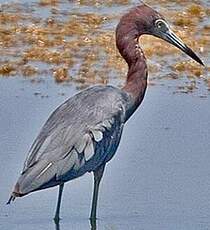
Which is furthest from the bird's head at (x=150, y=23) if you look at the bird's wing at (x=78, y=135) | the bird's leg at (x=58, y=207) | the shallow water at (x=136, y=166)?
the bird's leg at (x=58, y=207)

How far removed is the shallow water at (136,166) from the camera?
771 cm

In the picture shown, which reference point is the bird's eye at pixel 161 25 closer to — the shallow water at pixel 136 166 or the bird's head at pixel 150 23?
the bird's head at pixel 150 23

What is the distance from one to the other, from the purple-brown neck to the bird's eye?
4.5 inches

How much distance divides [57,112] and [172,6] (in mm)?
6417

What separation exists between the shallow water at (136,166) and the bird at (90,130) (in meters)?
0.28

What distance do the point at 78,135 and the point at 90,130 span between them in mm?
101

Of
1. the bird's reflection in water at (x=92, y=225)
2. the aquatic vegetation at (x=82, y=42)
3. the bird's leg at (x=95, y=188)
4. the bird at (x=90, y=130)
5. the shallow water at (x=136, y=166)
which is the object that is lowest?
the aquatic vegetation at (x=82, y=42)

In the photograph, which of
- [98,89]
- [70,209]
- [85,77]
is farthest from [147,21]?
[85,77]

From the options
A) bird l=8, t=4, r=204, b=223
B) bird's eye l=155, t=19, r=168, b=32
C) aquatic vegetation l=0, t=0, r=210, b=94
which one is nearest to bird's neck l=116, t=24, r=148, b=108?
bird l=8, t=4, r=204, b=223

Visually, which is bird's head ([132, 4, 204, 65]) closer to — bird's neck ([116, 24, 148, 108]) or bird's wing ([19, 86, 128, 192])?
bird's neck ([116, 24, 148, 108])

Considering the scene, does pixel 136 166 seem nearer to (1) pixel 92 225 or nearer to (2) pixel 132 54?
(2) pixel 132 54

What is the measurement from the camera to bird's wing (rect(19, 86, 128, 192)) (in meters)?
7.18

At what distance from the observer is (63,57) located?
463 inches

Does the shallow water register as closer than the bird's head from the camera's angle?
Yes
